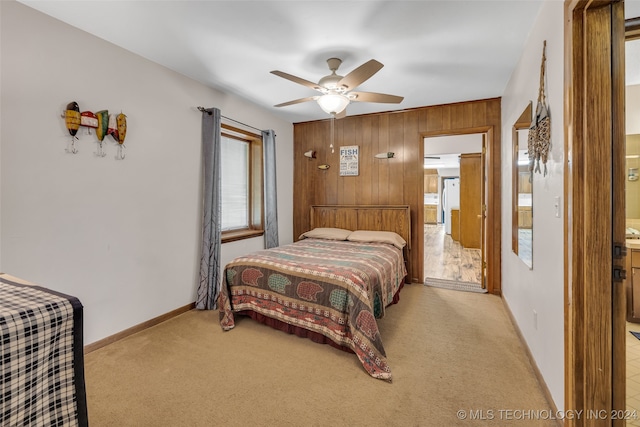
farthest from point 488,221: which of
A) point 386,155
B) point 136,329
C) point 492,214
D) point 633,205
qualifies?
point 136,329

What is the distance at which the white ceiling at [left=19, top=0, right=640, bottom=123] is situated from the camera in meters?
1.97

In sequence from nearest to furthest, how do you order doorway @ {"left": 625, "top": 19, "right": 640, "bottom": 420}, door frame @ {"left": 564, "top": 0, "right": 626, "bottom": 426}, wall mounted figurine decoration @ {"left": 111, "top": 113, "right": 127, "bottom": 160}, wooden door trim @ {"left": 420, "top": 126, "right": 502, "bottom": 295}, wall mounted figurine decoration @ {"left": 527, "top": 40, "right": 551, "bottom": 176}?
door frame @ {"left": 564, "top": 0, "right": 626, "bottom": 426} → wall mounted figurine decoration @ {"left": 527, "top": 40, "right": 551, "bottom": 176} → wall mounted figurine decoration @ {"left": 111, "top": 113, "right": 127, "bottom": 160} → doorway @ {"left": 625, "top": 19, "right": 640, "bottom": 420} → wooden door trim @ {"left": 420, "top": 126, "right": 502, "bottom": 295}

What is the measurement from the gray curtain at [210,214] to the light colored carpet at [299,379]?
0.44m

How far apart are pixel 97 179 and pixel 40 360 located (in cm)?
190

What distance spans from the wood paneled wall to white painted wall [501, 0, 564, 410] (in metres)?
1.19

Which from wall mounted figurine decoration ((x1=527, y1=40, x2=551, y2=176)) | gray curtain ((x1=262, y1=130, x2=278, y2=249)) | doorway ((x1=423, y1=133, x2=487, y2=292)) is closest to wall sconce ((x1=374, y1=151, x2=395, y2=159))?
doorway ((x1=423, y1=133, x2=487, y2=292))

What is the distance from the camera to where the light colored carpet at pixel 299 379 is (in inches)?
63.7

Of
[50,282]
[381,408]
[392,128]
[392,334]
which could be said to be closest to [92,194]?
[50,282]

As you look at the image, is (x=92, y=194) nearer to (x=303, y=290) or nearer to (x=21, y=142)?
(x=21, y=142)

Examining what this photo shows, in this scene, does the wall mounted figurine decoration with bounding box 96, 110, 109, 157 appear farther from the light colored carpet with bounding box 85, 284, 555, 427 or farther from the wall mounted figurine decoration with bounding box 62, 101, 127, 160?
the light colored carpet with bounding box 85, 284, 555, 427

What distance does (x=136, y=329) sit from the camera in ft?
8.48

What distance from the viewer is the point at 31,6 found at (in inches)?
76.4

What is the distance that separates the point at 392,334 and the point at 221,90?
3.30 metres

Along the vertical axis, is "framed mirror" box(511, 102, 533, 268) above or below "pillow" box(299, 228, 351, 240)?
above
